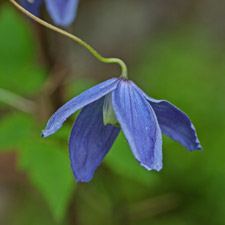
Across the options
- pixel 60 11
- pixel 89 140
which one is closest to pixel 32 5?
pixel 60 11

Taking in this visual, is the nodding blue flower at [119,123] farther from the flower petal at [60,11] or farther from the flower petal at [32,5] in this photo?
the flower petal at [32,5]

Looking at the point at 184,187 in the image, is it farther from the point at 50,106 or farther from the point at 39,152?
the point at 39,152

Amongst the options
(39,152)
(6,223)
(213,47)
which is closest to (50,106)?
(39,152)

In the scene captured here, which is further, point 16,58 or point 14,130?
point 16,58

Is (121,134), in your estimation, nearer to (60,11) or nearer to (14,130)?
(14,130)

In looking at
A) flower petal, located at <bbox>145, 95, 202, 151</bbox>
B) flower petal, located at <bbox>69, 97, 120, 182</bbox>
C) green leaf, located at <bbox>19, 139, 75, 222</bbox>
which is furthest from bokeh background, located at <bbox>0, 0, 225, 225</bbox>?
flower petal, located at <bbox>145, 95, 202, 151</bbox>

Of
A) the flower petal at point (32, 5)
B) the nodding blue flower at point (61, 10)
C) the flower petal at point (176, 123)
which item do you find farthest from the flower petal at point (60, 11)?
the flower petal at point (176, 123)
